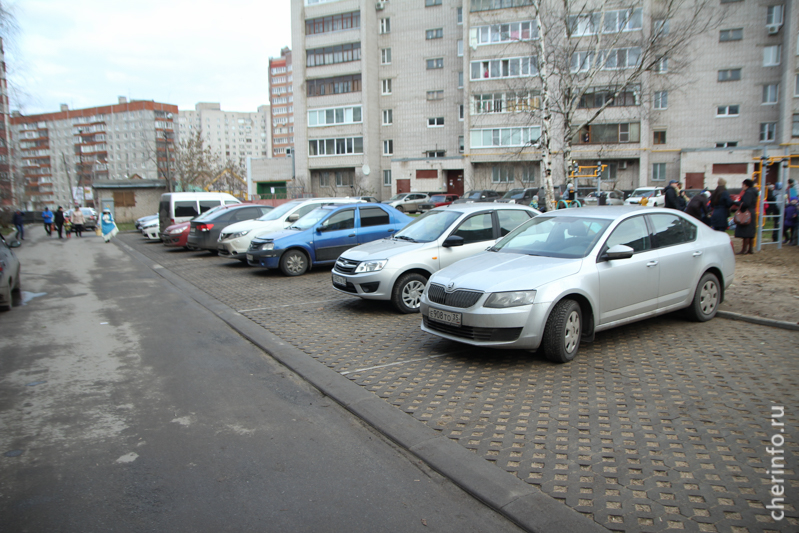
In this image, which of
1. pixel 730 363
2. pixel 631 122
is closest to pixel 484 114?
pixel 631 122

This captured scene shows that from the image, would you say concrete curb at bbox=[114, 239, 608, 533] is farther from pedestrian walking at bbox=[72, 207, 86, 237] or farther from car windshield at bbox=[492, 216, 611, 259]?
pedestrian walking at bbox=[72, 207, 86, 237]

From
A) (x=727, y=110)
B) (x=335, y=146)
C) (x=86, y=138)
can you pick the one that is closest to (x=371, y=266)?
(x=727, y=110)

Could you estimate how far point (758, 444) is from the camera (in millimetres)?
3877

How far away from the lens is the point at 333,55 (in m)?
52.2

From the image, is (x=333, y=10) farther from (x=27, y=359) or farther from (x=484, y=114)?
(x=27, y=359)

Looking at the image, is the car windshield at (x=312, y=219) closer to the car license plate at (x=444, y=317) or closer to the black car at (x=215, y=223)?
the black car at (x=215, y=223)

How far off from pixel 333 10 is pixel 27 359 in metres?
51.5

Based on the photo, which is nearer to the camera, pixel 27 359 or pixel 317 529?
pixel 317 529

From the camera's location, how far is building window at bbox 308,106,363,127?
51.8 m

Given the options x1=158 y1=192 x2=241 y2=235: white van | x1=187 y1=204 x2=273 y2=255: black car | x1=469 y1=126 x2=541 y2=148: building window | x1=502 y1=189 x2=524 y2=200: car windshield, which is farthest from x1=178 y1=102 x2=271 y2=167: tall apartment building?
x1=187 y1=204 x2=273 y2=255: black car

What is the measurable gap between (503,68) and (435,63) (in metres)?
8.37

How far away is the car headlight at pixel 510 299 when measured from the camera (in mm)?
5625

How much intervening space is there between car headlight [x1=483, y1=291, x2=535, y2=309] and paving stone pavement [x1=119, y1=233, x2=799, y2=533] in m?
0.74

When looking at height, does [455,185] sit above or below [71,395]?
above
